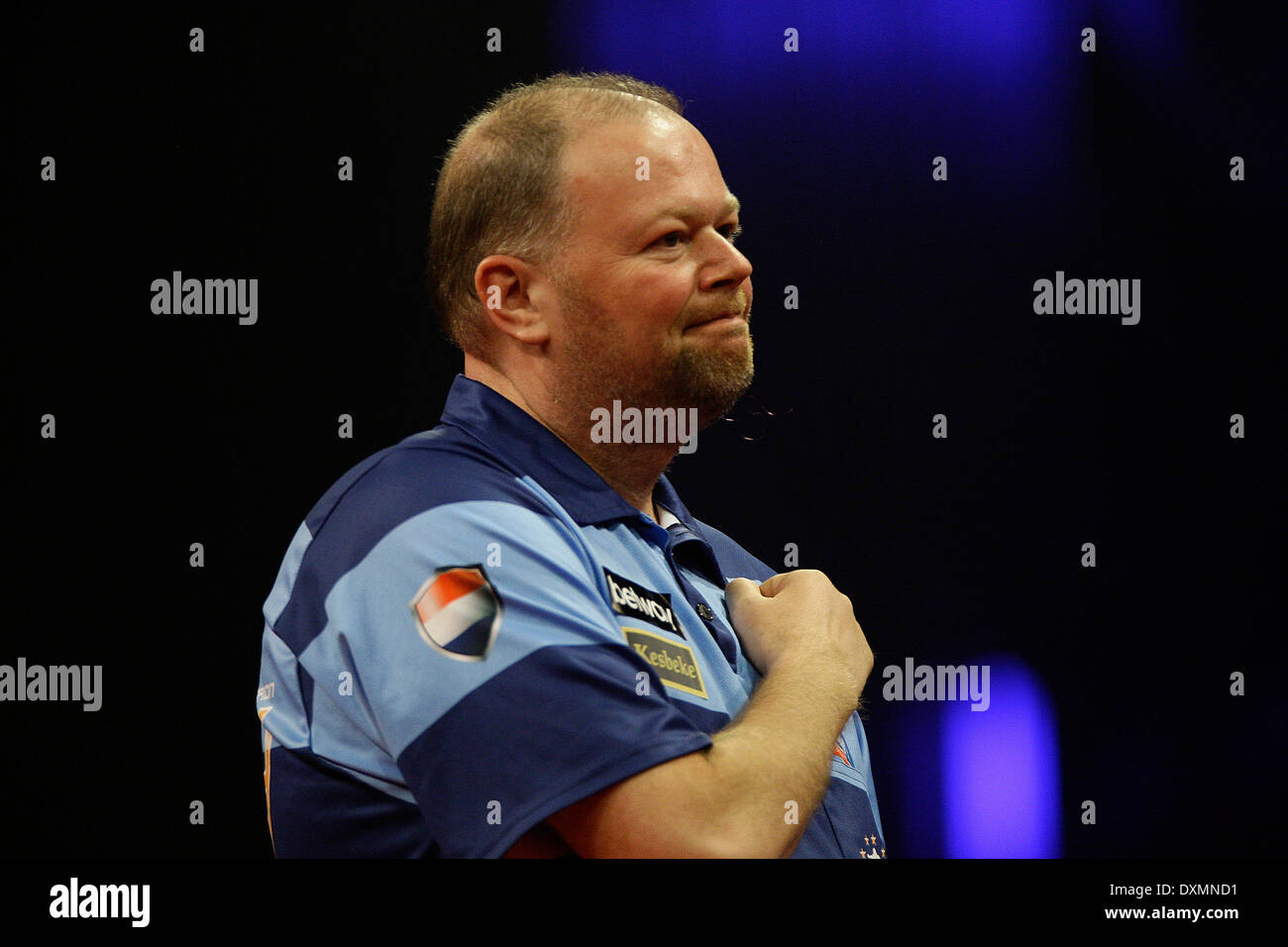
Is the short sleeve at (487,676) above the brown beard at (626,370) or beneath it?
beneath

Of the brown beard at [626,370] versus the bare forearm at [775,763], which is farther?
the brown beard at [626,370]

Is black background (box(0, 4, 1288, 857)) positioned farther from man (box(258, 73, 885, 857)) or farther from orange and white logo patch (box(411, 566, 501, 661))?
orange and white logo patch (box(411, 566, 501, 661))

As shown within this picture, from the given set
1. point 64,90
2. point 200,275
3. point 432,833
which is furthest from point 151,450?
point 432,833

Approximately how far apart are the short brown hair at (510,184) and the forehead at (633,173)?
2 centimetres

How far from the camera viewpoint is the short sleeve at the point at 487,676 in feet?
4.33

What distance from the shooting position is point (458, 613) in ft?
4.58

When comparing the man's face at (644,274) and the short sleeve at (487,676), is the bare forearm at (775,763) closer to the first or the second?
the short sleeve at (487,676)

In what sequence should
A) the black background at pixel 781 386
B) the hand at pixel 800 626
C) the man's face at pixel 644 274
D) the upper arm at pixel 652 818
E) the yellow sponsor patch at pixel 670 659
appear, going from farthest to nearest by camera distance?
the black background at pixel 781 386 → the man's face at pixel 644 274 → the hand at pixel 800 626 → the yellow sponsor patch at pixel 670 659 → the upper arm at pixel 652 818

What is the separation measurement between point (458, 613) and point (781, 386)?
1.68 m

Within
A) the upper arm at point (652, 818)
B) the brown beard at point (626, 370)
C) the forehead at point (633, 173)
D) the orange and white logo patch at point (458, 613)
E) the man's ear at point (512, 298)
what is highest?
the forehead at point (633, 173)

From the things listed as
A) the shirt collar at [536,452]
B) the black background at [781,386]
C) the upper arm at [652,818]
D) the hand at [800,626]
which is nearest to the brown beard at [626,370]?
the shirt collar at [536,452]

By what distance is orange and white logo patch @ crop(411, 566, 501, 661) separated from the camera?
138cm

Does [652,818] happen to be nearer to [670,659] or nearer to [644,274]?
[670,659]

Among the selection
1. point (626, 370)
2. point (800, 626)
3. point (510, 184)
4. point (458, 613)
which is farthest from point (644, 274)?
point (458, 613)
